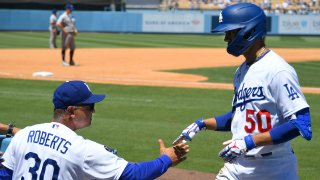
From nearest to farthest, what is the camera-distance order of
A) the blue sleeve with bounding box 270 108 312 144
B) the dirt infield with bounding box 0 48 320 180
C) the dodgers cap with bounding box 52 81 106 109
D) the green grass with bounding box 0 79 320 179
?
1. the dodgers cap with bounding box 52 81 106 109
2. the blue sleeve with bounding box 270 108 312 144
3. the green grass with bounding box 0 79 320 179
4. the dirt infield with bounding box 0 48 320 180

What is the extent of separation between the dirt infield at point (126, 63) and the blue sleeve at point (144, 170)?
1260 centimetres

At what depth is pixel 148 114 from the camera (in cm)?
1259

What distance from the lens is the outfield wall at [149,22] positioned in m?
41.9

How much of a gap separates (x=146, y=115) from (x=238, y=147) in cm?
797

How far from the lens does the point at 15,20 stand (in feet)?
137

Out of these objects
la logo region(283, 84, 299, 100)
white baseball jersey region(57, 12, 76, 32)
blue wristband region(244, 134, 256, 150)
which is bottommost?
white baseball jersey region(57, 12, 76, 32)

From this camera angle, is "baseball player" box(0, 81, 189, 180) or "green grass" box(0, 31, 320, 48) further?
"green grass" box(0, 31, 320, 48)

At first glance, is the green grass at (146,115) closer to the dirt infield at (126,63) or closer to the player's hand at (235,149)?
the dirt infield at (126,63)

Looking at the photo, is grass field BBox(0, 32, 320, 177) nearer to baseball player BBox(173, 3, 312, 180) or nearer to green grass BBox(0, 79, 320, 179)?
green grass BBox(0, 79, 320, 179)

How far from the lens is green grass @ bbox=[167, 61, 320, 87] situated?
60.8 feet

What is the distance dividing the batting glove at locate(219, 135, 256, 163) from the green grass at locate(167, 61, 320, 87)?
44.3 feet

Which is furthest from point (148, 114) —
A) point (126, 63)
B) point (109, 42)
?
point (109, 42)

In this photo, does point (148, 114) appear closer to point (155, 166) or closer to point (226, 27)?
point (226, 27)

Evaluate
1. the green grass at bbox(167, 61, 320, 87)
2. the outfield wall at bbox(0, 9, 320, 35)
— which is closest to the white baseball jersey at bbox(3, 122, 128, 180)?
the green grass at bbox(167, 61, 320, 87)
